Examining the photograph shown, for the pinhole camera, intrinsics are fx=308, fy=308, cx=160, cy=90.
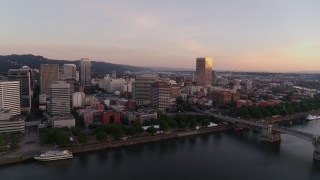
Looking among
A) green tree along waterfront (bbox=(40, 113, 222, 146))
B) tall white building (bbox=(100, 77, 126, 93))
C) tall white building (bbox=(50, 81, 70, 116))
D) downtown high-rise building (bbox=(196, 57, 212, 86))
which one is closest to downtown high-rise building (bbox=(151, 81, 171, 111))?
green tree along waterfront (bbox=(40, 113, 222, 146))

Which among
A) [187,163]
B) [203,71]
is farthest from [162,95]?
[203,71]

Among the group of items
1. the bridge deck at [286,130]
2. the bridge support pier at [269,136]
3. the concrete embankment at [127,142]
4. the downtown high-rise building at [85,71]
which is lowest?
the concrete embankment at [127,142]

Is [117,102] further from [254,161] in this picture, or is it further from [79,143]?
[254,161]

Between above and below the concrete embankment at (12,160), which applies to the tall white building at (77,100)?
above

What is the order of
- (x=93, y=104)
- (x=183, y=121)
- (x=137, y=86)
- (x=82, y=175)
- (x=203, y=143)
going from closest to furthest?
1. (x=82, y=175)
2. (x=203, y=143)
3. (x=183, y=121)
4. (x=93, y=104)
5. (x=137, y=86)

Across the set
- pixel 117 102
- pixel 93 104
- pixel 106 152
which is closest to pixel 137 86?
pixel 117 102

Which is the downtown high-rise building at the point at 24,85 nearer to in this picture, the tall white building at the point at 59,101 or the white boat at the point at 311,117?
the tall white building at the point at 59,101

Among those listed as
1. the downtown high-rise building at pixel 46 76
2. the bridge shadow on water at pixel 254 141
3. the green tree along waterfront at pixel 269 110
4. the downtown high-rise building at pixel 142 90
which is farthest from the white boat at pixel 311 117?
the downtown high-rise building at pixel 46 76

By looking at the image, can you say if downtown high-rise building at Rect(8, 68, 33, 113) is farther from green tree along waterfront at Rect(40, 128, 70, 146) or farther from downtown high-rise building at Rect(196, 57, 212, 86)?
downtown high-rise building at Rect(196, 57, 212, 86)
